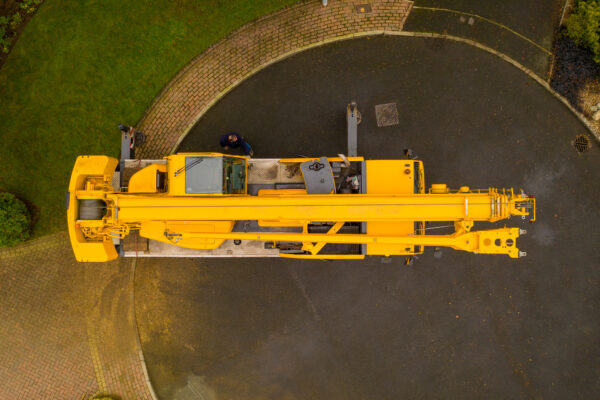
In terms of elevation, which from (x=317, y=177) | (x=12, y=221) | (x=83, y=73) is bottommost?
(x=12, y=221)

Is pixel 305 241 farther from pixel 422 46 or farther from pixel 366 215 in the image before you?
pixel 422 46

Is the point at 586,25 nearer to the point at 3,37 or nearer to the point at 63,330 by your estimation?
the point at 3,37

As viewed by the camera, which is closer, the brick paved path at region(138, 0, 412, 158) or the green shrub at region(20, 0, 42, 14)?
the brick paved path at region(138, 0, 412, 158)

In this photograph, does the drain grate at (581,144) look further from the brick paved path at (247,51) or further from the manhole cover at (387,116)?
the brick paved path at (247,51)

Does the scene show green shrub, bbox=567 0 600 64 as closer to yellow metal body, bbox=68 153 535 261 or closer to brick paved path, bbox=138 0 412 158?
brick paved path, bbox=138 0 412 158

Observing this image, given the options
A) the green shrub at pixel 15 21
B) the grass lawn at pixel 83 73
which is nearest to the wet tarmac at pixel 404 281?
the grass lawn at pixel 83 73

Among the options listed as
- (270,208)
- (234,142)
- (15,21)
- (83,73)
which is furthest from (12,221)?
(270,208)

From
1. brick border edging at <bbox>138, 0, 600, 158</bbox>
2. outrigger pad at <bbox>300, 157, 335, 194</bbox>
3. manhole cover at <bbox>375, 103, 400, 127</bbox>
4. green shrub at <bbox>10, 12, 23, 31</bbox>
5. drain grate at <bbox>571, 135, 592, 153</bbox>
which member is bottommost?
outrigger pad at <bbox>300, 157, 335, 194</bbox>

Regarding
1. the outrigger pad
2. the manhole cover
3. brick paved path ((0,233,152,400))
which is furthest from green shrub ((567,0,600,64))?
brick paved path ((0,233,152,400))
